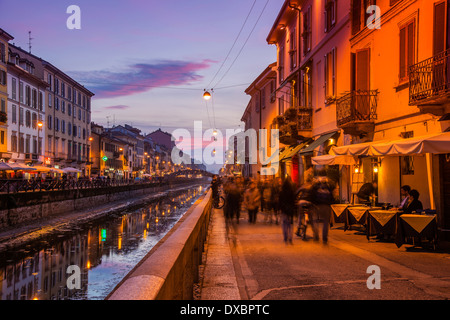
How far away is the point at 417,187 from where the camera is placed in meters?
13.3

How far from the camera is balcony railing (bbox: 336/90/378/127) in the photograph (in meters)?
16.0

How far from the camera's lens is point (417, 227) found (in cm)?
1052

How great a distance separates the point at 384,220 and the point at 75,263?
10.2m

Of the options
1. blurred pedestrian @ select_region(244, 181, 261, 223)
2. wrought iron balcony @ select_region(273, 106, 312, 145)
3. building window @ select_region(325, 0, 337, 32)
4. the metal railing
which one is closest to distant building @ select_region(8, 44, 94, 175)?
the metal railing

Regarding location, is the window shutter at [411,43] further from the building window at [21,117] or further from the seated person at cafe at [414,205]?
the building window at [21,117]

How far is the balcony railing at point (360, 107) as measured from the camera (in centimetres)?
1598

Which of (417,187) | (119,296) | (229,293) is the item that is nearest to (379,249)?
(417,187)

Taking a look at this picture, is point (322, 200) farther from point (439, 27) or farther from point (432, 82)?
point (439, 27)

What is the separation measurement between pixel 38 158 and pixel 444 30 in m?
52.1

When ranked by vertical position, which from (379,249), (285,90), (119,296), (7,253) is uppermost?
(285,90)

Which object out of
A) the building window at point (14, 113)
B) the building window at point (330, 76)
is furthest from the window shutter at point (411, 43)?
the building window at point (14, 113)

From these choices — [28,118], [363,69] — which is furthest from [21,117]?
[363,69]
